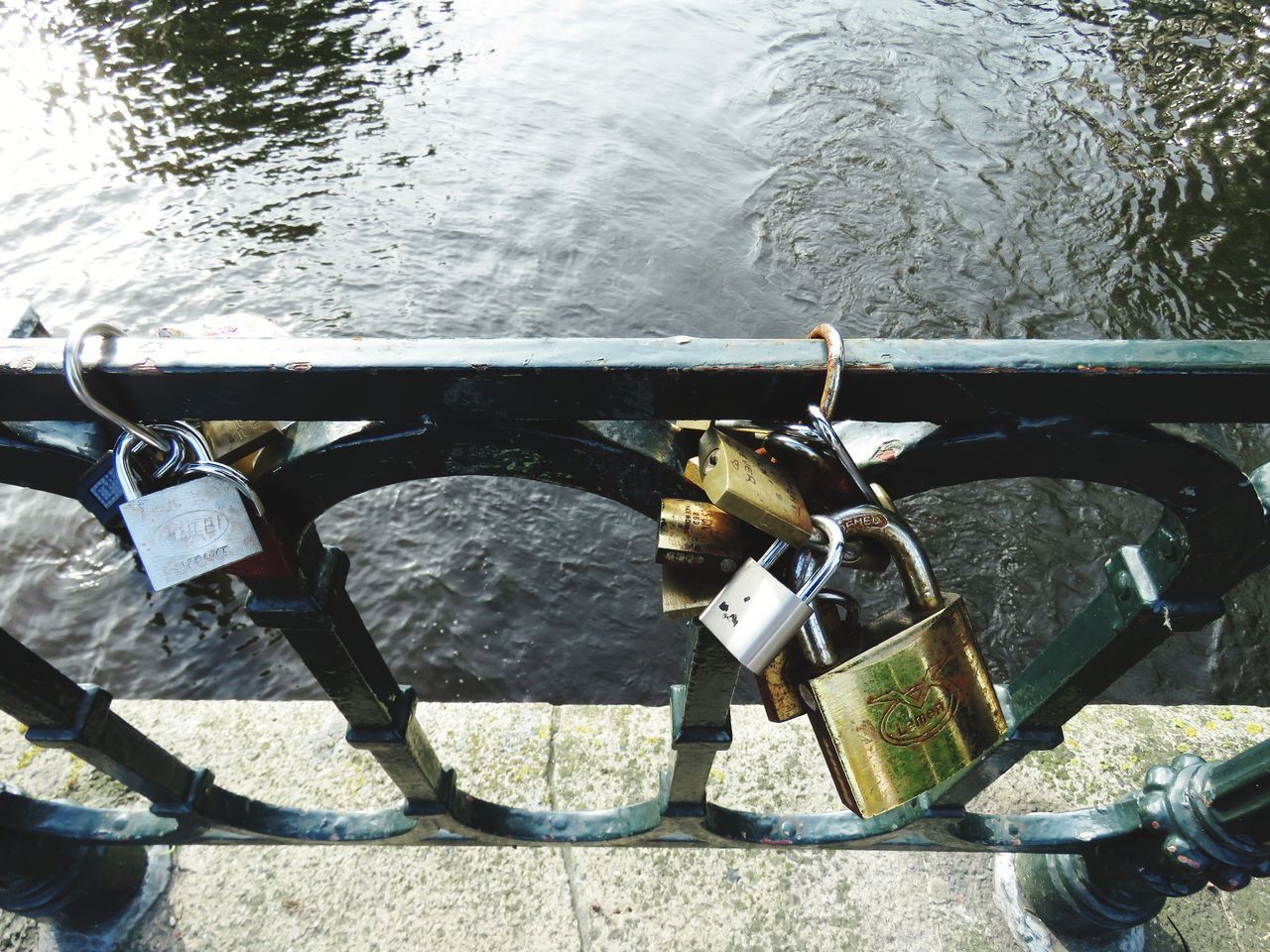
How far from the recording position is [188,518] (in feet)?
2.46

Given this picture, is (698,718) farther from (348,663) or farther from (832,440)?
(832,440)

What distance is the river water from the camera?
3809mm

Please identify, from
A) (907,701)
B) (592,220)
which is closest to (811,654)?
(907,701)

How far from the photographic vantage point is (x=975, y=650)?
853 millimetres

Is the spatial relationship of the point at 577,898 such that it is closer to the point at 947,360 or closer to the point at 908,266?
the point at 947,360

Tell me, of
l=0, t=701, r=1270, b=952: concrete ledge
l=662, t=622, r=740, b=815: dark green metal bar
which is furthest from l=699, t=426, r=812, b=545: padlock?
l=0, t=701, r=1270, b=952: concrete ledge

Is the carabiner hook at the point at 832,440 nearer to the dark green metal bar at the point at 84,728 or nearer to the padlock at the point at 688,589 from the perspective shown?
the padlock at the point at 688,589

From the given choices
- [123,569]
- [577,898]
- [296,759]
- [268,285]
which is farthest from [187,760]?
[268,285]

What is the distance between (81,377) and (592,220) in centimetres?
539

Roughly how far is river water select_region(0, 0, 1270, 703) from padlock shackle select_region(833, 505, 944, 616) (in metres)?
2.89

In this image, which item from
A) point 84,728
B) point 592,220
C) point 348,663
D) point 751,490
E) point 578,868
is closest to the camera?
point 751,490

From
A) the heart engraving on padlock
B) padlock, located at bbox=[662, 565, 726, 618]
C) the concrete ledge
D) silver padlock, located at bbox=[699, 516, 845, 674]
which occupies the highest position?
silver padlock, located at bbox=[699, 516, 845, 674]

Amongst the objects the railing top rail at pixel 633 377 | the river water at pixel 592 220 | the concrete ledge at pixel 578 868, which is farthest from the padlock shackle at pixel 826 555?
the river water at pixel 592 220

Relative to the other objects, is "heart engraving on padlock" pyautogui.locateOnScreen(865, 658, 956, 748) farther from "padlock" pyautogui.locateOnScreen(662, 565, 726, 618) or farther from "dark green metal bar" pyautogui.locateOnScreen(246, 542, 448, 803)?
"dark green metal bar" pyautogui.locateOnScreen(246, 542, 448, 803)
